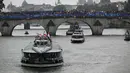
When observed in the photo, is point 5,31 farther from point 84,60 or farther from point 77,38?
point 84,60

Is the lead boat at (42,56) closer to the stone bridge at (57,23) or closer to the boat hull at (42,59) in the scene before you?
the boat hull at (42,59)

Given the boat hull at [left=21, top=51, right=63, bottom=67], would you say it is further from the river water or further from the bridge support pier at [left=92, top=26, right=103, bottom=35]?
the bridge support pier at [left=92, top=26, right=103, bottom=35]

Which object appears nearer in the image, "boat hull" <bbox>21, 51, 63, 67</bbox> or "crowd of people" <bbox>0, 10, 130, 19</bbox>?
"boat hull" <bbox>21, 51, 63, 67</bbox>

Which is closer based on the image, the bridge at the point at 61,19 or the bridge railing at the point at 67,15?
the bridge at the point at 61,19

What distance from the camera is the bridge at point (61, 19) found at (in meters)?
124

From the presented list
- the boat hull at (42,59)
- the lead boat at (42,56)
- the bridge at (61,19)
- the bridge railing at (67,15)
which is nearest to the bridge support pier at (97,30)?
the bridge at (61,19)

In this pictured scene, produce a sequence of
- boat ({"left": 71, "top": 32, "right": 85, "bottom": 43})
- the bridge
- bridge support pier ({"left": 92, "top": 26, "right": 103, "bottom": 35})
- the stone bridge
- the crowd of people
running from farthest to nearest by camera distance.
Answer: the crowd of people < the bridge < the stone bridge < bridge support pier ({"left": 92, "top": 26, "right": 103, "bottom": 35}) < boat ({"left": 71, "top": 32, "right": 85, "bottom": 43})

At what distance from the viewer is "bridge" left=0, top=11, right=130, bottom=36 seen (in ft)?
407

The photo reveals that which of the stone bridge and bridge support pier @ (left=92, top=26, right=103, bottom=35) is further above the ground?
the stone bridge

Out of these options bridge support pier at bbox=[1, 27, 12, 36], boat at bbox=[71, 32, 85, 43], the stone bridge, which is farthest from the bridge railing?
boat at bbox=[71, 32, 85, 43]

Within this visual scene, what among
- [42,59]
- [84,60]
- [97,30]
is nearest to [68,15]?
[97,30]

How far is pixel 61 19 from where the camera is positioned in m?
125

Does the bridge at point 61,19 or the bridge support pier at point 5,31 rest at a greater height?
the bridge at point 61,19

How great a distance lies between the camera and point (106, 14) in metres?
126
